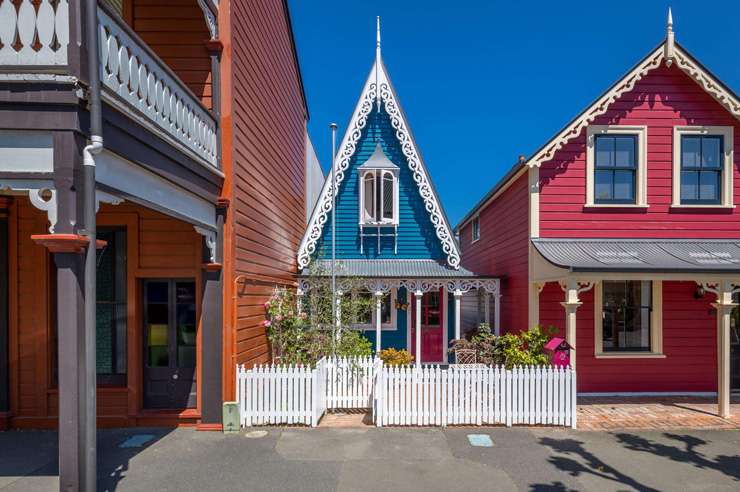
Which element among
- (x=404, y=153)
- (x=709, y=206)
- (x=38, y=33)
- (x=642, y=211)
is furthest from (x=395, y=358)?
(x=38, y=33)

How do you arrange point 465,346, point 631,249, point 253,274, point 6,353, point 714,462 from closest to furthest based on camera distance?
point 714,462
point 6,353
point 253,274
point 631,249
point 465,346

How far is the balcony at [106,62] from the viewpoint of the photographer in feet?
13.6

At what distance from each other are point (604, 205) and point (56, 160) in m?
10.5

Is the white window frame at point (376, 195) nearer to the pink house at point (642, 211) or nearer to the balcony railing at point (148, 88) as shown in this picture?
the pink house at point (642, 211)

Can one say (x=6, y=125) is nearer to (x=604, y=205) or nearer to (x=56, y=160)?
(x=56, y=160)

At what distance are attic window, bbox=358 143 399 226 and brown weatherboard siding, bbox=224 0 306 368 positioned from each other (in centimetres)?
226

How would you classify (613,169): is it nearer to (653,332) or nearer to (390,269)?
(653,332)

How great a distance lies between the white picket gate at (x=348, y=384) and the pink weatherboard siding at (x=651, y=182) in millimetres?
5346

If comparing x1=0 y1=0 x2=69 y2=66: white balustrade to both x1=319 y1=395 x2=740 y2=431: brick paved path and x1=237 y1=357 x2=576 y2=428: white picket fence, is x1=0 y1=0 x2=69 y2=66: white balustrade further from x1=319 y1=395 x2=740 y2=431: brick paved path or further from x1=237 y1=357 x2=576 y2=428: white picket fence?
x1=319 y1=395 x2=740 y2=431: brick paved path

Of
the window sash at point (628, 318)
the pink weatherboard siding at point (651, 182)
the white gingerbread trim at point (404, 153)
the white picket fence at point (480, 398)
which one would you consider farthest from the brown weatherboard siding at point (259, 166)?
the window sash at point (628, 318)

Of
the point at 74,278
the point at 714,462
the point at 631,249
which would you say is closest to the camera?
the point at 74,278

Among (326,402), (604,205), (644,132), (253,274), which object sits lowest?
(326,402)

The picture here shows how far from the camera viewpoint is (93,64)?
4211mm

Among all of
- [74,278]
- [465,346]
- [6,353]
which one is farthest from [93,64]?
[465,346]
